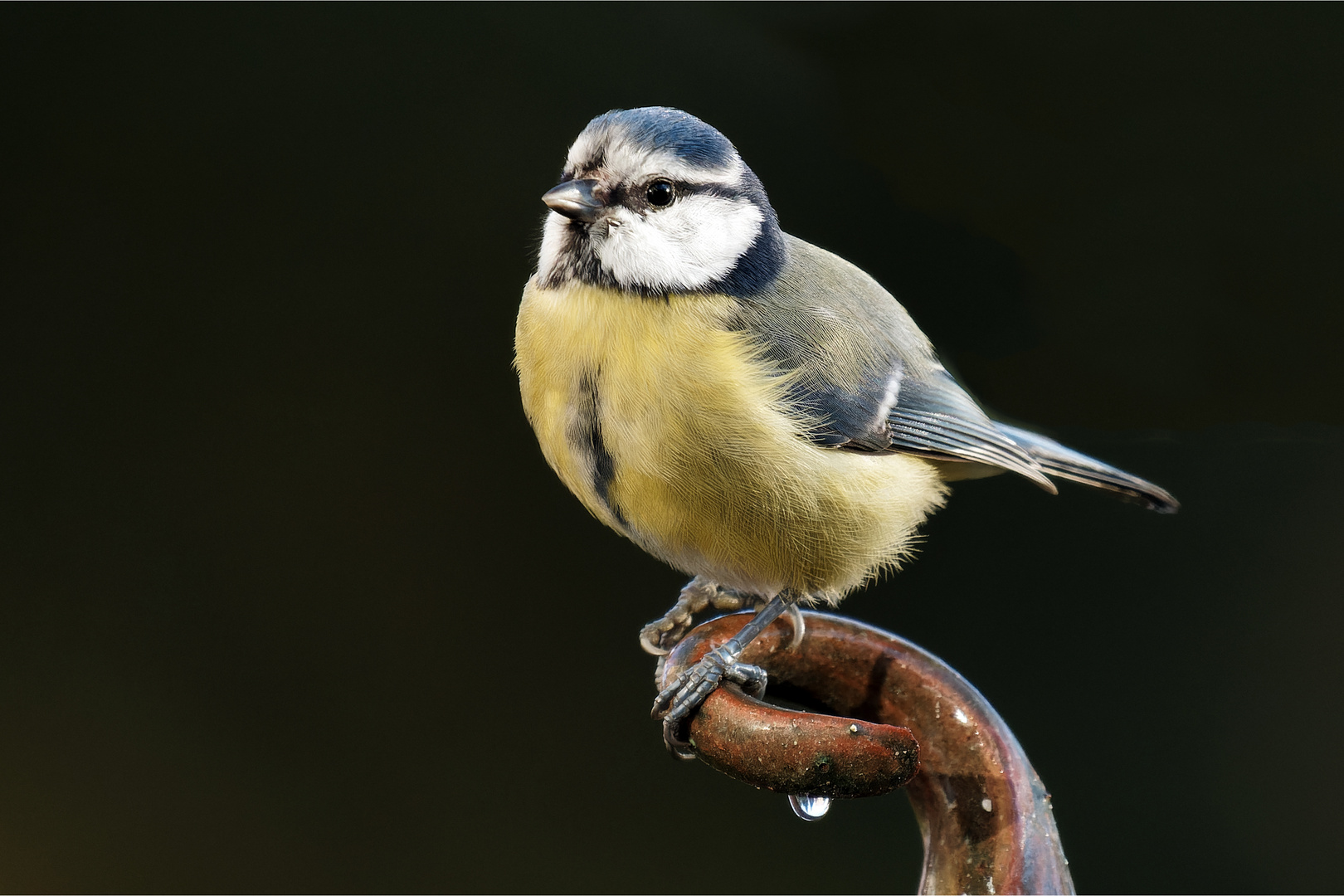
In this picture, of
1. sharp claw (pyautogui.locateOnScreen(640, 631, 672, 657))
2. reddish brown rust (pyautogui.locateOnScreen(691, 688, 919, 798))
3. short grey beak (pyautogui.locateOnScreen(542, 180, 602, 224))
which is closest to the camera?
reddish brown rust (pyautogui.locateOnScreen(691, 688, 919, 798))

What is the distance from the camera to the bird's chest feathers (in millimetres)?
887

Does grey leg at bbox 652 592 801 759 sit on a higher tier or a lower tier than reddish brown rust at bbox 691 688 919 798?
lower

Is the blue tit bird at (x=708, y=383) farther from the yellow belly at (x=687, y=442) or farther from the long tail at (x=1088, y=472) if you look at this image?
the long tail at (x=1088, y=472)

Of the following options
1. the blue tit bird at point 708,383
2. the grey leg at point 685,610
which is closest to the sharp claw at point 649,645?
the grey leg at point 685,610

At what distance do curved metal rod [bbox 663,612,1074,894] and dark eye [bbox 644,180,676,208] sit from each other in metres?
0.36

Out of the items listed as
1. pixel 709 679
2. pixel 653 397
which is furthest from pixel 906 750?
pixel 653 397

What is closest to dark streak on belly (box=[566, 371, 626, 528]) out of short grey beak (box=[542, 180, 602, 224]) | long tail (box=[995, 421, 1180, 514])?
short grey beak (box=[542, 180, 602, 224])

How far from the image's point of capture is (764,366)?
94cm

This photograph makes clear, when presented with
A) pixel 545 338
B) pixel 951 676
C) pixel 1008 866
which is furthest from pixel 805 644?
pixel 545 338

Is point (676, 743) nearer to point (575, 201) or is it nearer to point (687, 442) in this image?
point (687, 442)

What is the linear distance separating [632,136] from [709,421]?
24 cm

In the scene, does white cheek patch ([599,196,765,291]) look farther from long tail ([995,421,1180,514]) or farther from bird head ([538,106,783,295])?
long tail ([995,421,1180,514])

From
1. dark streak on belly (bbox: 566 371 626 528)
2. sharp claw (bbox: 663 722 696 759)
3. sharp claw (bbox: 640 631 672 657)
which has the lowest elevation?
sharp claw (bbox: 640 631 672 657)

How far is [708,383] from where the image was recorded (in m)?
0.90
